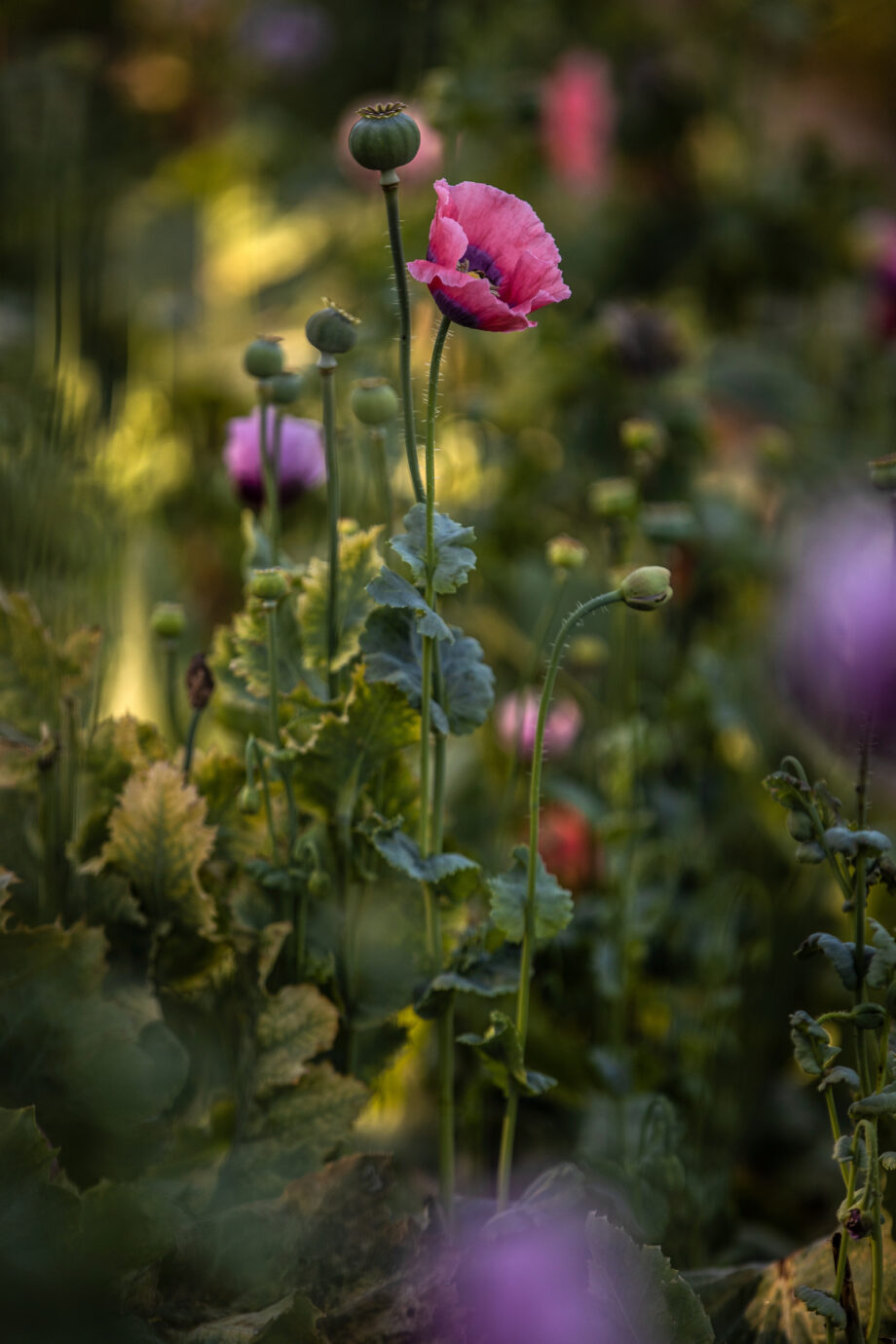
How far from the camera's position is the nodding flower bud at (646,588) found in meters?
0.35

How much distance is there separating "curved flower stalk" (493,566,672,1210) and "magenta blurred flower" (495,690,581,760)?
0.22 m

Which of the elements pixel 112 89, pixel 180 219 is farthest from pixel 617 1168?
pixel 112 89

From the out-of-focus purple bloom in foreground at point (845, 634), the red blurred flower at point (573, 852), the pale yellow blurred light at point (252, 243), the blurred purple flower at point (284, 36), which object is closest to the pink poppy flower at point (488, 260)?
the out-of-focus purple bloom in foreground at point (845, 634)

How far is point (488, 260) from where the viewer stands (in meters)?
0.37

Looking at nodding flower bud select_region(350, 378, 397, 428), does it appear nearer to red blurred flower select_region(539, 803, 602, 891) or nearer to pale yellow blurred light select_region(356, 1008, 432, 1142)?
pale yellow blurred light select_region(356, 1008, 432, 1142)

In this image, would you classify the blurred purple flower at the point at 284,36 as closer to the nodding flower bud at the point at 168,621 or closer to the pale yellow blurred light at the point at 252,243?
the pale yellow blurred light at the point at 252,243

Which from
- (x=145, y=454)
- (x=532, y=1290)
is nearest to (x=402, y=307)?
(x=532, y=1290)

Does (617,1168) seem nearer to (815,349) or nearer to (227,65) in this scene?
(815,349)

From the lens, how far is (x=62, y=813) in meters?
0.47

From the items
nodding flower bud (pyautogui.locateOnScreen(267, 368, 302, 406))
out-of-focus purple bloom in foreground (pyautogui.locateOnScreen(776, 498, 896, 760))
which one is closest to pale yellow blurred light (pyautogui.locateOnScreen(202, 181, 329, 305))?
out-of-focus purple bloom in foreground (pyautogui.locateOnScreen(776, 498, 896, 760))

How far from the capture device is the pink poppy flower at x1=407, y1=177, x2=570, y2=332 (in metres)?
0.33

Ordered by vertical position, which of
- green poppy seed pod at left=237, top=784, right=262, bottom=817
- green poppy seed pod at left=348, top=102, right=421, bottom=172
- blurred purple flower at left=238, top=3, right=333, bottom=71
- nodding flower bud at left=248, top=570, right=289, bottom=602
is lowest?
green poppy seed pod at left=237, top=784, right=262, bottom=817

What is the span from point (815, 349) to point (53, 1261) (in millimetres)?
1344

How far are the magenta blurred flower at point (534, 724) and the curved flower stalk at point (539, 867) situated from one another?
22 centimetres
